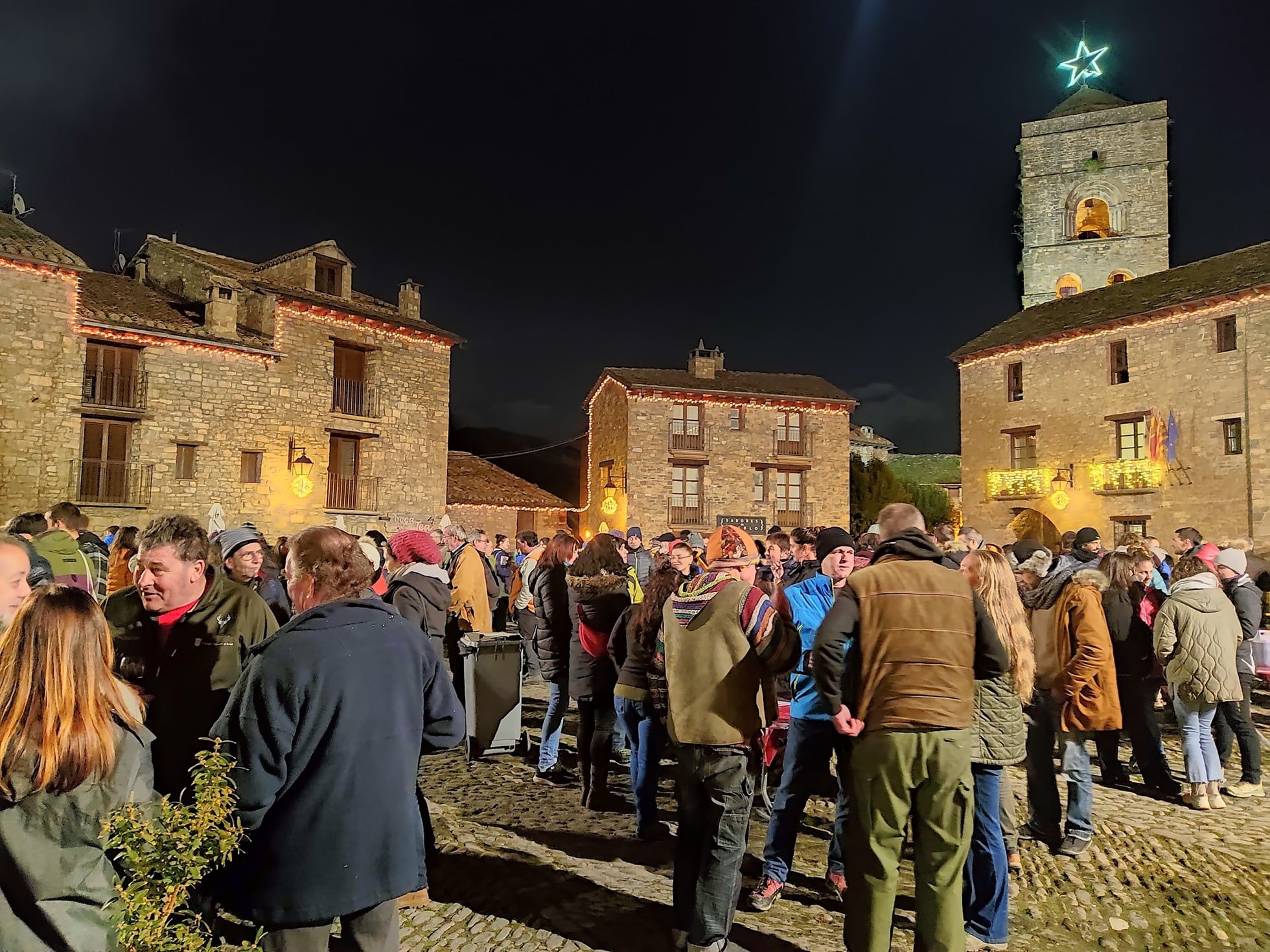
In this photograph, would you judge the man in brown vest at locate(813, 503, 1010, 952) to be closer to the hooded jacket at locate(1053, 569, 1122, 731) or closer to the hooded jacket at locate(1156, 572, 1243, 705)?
the hooded jacket at locate(1053, 569, 1122, 731)

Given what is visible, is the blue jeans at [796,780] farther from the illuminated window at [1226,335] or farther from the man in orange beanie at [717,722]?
the illuminated window at [1226,335]

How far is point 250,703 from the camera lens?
99.0 inches

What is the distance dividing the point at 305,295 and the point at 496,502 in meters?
9.88

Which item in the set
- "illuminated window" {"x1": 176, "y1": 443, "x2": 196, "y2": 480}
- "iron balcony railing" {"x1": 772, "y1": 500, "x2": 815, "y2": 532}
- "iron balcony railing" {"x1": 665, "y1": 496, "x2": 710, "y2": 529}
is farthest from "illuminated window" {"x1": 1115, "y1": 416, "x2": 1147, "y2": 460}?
"illuminated window" {"x1": 176, "y1": 443, "x2": 196, "y2": 480}

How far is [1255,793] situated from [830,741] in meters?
4.46

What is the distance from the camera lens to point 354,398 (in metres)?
23.2

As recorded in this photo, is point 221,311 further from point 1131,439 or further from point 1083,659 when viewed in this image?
point 1131,439

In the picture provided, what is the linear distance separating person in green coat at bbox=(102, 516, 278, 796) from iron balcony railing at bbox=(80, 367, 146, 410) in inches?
730

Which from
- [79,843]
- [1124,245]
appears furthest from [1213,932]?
[1124,245]

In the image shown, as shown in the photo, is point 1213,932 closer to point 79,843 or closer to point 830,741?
point 830,741

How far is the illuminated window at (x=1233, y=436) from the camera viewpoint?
21.8 metres

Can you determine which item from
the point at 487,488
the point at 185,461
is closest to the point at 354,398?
the point at 185,461

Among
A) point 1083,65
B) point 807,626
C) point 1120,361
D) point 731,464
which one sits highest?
point 1083,65

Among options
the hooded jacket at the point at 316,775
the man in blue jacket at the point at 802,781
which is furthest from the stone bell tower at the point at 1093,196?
the hooded jacket at the point at 316,775
